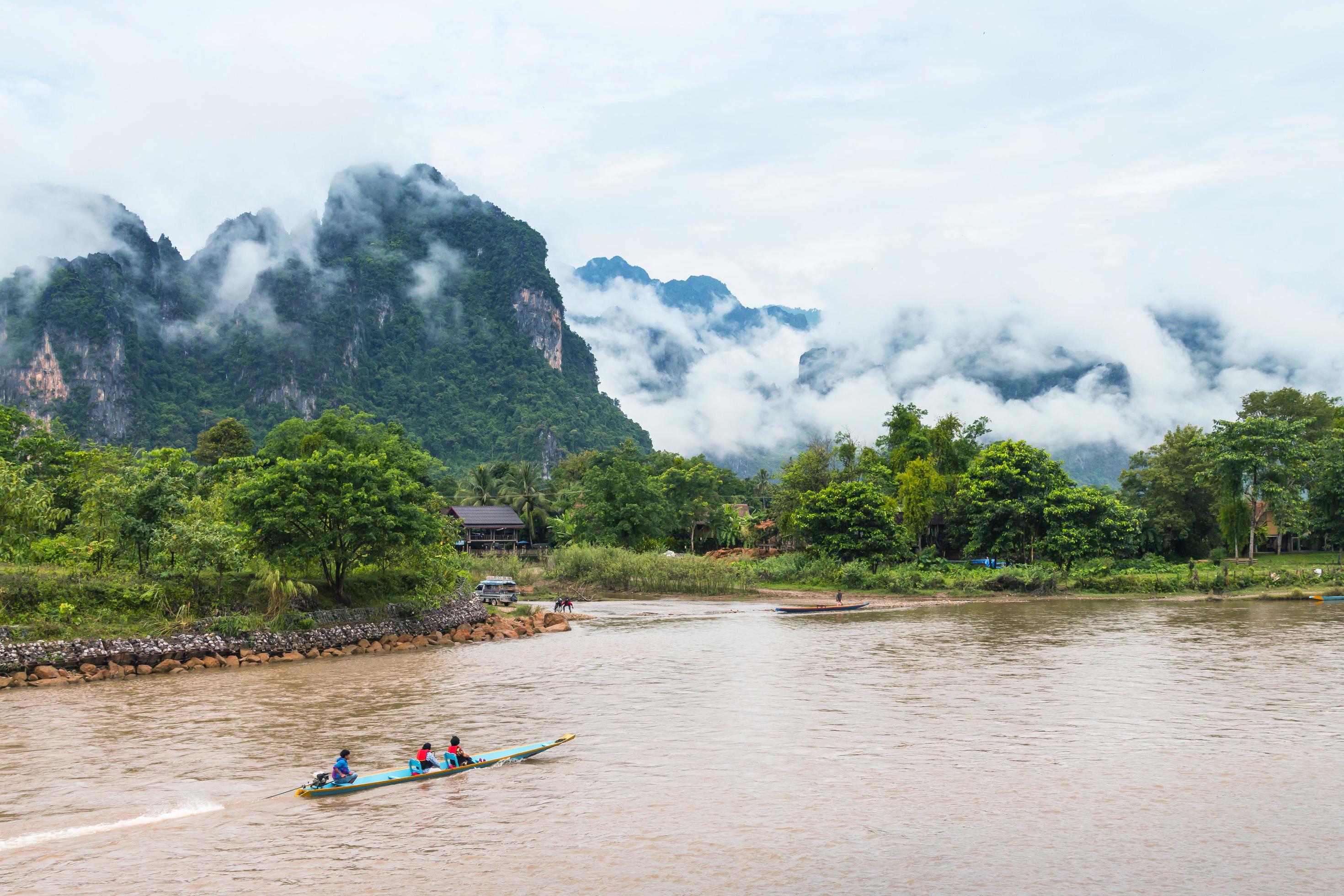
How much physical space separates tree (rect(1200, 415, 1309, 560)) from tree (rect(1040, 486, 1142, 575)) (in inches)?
242

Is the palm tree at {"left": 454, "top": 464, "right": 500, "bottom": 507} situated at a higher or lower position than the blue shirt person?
higher

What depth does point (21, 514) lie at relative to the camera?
30.7m

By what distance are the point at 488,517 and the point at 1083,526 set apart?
46690 mm

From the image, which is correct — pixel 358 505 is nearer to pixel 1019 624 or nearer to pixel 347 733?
pixel 347 733

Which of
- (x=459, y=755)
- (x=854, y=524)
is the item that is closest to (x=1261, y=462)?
(x=854, y=524)

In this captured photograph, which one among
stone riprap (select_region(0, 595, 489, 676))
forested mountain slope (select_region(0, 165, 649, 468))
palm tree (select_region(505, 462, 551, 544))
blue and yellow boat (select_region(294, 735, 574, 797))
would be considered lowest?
blue and yellow boat (select_region(294, 735, 574, 797))

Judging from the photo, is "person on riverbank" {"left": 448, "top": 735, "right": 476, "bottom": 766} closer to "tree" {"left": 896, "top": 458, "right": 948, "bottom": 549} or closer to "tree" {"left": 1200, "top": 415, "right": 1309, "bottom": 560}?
"tree" {"left": 896, "top": 458, "right": 948, "bottom": 549}

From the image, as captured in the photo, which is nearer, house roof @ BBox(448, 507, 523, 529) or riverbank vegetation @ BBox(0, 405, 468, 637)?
riverbank vegetation @ BBox(0, 405, 468, 637)

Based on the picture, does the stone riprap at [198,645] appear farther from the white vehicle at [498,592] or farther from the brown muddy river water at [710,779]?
the white vehicle at [498,592]

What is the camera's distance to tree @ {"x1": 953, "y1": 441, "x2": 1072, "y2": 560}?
53.6 metres

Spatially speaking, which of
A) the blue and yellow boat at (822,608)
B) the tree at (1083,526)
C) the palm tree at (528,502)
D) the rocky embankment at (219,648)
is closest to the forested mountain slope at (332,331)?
the palm tree at (528,502)

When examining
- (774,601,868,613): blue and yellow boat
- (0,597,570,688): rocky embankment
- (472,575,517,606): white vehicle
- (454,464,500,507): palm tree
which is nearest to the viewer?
(0,597,570,688): rocky embankment

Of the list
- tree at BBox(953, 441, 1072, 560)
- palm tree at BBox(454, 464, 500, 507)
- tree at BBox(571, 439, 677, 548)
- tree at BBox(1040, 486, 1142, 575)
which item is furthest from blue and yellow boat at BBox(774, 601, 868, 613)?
palm tree at BBox(454, 464, 500, 507)

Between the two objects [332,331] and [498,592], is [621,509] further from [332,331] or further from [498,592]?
[332,331]
